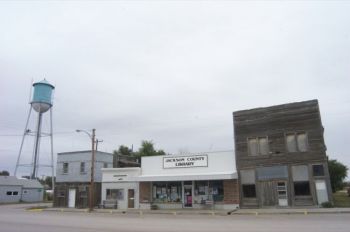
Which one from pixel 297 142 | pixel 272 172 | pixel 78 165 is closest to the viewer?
pixel 297 142

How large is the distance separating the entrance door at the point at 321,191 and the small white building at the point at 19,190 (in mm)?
50409

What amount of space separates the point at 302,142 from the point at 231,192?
7249mm

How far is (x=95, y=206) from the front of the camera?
1532 inches

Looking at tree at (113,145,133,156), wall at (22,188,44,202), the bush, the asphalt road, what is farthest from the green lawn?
wall at (22,188,44,202)

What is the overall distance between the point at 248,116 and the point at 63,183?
23446mm

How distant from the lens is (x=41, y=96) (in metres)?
52.8

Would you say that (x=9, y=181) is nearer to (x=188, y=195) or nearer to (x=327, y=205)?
(x=188, y=195)

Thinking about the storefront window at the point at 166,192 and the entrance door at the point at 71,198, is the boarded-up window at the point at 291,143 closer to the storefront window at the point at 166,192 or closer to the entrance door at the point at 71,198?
the storefront window at the point at 166,192

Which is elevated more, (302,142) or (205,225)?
(302,142)

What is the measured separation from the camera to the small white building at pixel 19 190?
5888cm

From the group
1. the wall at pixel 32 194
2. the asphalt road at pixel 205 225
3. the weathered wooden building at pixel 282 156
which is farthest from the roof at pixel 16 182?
the weathered wooden building at pixel 282 156

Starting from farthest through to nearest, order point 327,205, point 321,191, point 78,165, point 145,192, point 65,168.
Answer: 1. point 65,168
2. point 78,165
3. point 145,192
4. point 321,191
5. point 327,205

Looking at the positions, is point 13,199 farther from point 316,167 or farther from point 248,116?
Result: point 316,167

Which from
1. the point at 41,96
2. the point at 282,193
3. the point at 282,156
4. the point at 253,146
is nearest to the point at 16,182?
the point at 41,96
